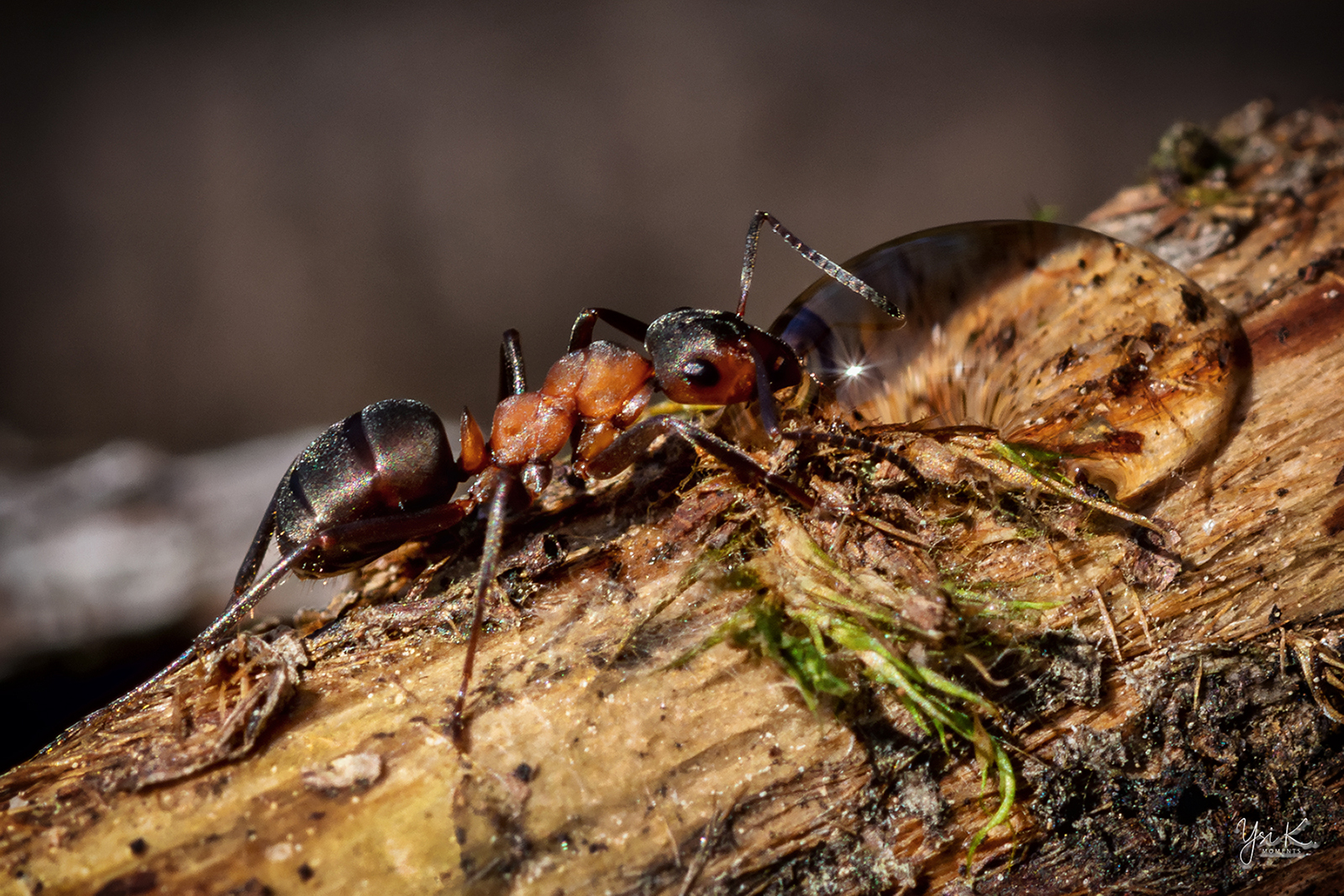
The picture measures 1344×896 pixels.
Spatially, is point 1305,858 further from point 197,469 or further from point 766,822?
point 197,469

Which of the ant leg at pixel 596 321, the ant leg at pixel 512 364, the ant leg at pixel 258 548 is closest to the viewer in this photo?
the ant leg at pixel 258 548

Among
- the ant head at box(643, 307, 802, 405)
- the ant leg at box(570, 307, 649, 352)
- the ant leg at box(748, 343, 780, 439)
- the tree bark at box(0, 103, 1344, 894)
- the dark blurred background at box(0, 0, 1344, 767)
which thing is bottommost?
the tree bark at box(0, 103, 1344, 894)

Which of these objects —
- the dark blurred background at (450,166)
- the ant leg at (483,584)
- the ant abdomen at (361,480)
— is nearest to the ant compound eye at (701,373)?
the ant leg at (483,584)

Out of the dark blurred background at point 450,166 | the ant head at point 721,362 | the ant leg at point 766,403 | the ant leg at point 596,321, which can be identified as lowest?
the ant leg at point 766,403

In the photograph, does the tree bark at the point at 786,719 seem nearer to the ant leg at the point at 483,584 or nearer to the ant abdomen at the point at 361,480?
the ant leg at the point at 483,584

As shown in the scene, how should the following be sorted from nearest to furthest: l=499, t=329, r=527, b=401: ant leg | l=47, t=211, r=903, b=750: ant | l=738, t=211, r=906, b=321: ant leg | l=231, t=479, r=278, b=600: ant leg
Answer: l=47, t=211, r=903, b=750: ant, l=738, t=211, r=906, b=321: ant leg, l=231, t=479, r=278, b=600: ant leg, l=499, t=329, r=527, b=401: ant leg

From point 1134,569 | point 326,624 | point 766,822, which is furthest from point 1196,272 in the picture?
point 326,624

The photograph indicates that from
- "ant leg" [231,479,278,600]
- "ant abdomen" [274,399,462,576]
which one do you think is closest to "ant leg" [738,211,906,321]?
"ant abdomen" [274,399,462,576]

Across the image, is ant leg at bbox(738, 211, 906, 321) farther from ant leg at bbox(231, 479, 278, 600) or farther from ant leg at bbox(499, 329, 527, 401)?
ant leg at bbox(231, 479, 278, 600)
